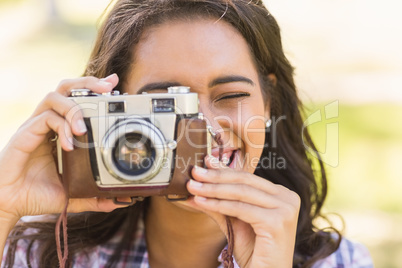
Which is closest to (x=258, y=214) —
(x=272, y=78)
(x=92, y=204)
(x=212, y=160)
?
(x=212, y=160)

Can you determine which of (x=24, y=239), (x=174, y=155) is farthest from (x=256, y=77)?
(x=24, y=239)

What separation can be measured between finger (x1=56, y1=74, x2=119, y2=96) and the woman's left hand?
324 mm

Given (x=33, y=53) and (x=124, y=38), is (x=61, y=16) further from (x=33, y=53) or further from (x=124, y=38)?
(x=124, y=38)

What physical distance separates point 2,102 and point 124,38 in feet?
11.0

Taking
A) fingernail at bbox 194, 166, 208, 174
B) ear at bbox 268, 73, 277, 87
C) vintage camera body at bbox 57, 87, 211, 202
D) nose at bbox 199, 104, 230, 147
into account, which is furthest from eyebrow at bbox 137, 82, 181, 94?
ear at bbox 268, 73, 277, 87

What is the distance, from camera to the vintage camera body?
1529mm

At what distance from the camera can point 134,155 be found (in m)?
1.53

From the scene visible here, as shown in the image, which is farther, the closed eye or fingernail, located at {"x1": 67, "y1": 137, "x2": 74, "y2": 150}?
the closed eye

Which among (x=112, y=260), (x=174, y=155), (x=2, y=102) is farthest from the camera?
(x=2, y=102)

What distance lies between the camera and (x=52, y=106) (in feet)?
5.35

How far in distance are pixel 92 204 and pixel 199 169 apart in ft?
1.16

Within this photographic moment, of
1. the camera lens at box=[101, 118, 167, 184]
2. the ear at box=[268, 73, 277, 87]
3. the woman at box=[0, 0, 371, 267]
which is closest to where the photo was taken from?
the camera lens at box=[101, 118, 167, 184]

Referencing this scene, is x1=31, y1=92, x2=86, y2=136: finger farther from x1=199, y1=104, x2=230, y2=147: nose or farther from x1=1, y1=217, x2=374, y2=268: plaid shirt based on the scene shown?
x1=1, y1=217, x2=374, y2=268: plaid shirt

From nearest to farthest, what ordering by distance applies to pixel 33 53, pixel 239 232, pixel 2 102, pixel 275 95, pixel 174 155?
pixel 174 155, pixel 239 232, pixel 275 95, pixel 2 102, pixel 33 53
